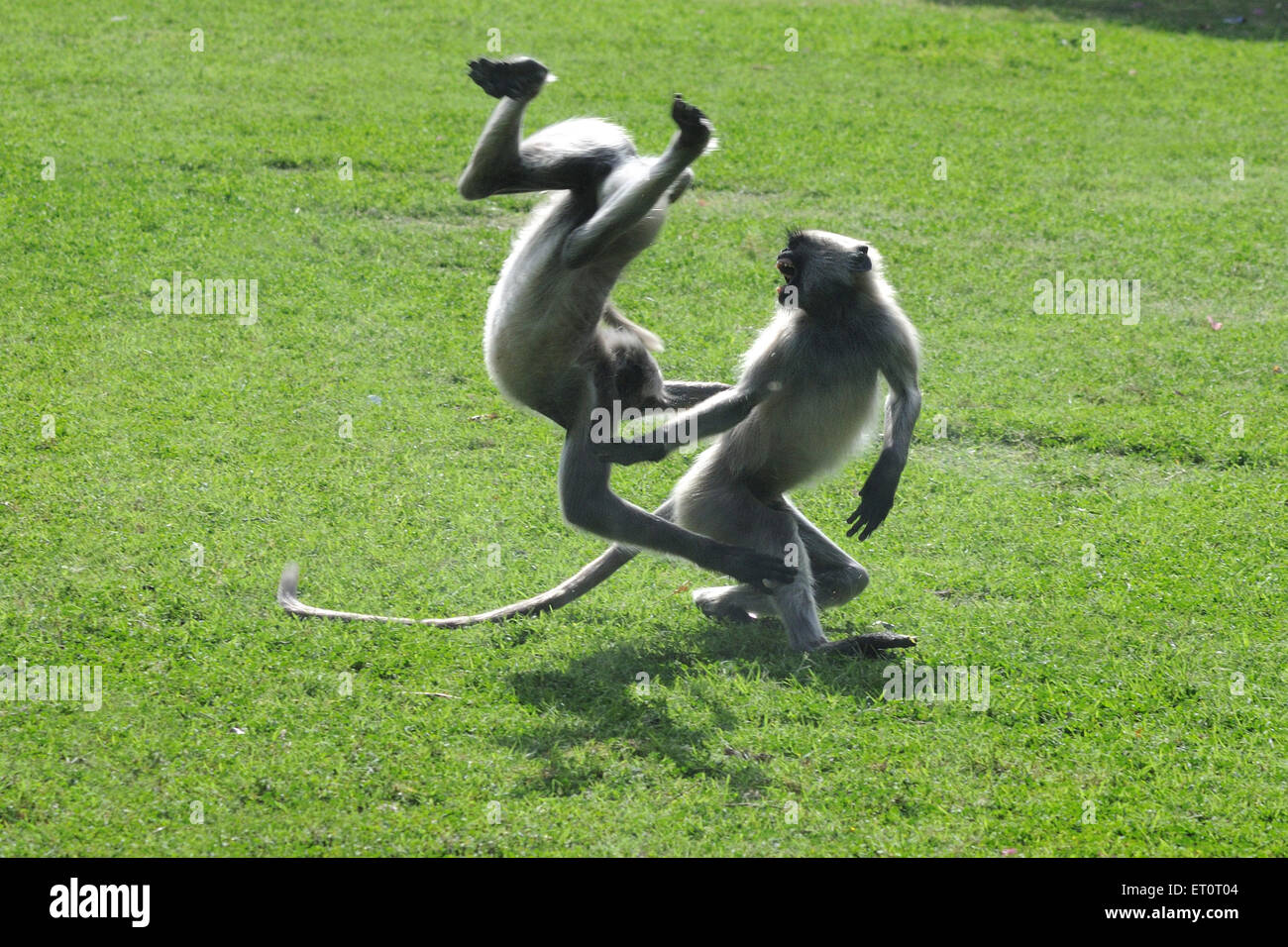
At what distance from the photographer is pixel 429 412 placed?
29.7 feet

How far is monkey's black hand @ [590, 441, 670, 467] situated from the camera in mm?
6094

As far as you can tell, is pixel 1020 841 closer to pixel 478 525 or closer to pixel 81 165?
pixel 478 525

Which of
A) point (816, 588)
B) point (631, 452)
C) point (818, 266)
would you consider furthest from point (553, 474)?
point (818, 266)

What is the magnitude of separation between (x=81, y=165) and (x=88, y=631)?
707 cm

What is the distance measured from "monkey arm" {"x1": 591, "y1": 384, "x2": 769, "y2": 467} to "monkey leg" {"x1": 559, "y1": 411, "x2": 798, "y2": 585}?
14 cm

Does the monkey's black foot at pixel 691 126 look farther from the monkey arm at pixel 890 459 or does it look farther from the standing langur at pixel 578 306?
the monkey arm at pixel 890 459

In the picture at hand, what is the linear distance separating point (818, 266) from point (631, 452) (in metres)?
1.17

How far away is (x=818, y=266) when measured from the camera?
6.20m

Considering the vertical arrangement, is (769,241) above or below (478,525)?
above

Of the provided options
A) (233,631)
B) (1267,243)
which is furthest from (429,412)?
(1267,243)

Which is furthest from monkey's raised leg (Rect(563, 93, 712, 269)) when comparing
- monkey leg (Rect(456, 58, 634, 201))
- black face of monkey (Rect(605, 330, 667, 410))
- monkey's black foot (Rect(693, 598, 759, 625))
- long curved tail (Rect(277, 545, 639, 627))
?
monkey's black foot (Rect(693, 598, 759, 625))

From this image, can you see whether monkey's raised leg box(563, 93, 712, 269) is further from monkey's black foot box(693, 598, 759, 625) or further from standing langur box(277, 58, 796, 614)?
monkey's black foot box(693, 598, 759, 625)

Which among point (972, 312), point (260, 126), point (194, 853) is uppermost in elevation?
point (260, 126)

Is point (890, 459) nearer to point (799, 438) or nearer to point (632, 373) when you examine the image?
point (799, 438)
